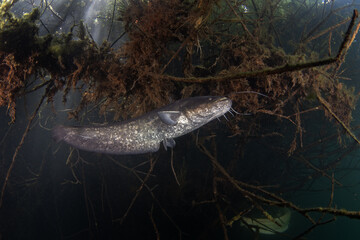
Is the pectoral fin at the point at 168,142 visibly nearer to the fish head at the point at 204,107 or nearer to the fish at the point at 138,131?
the fish at the point at 138,131

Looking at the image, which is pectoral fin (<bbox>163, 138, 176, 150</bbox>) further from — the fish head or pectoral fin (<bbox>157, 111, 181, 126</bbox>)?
the fish head

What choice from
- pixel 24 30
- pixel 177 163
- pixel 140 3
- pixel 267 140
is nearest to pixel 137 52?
pixel 140 3

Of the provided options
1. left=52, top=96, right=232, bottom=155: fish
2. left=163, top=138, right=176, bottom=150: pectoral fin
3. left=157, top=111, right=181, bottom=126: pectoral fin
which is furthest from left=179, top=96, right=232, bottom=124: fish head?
left=163, top=138, right=176, bottom=150: pectoral fin

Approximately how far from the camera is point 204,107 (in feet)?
7.97

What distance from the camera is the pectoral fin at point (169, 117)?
250 centimetres

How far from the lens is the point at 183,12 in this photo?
8.63 ft

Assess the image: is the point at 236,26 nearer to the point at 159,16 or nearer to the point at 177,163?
the point at 159,16

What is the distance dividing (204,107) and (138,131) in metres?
1.03

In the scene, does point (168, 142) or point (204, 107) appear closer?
point (204, 107)

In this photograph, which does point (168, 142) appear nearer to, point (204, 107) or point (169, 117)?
point (169, 117)

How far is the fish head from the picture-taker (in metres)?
2.40

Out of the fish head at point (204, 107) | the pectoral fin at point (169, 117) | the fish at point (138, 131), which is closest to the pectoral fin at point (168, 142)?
the fish at point (138, 131)

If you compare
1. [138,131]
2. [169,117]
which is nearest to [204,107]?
[169,117]

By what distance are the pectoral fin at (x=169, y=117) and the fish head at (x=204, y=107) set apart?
0.10 metres
